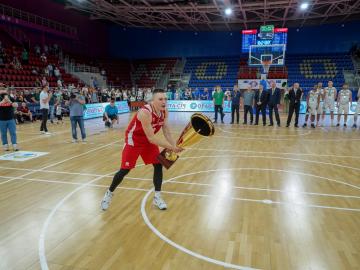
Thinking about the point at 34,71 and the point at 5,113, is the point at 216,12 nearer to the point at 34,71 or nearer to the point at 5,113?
the point at 34,71

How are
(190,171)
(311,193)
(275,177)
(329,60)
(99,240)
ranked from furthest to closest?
(329,60)
(190,171)
(275,177)
(311,193)
(99,240)

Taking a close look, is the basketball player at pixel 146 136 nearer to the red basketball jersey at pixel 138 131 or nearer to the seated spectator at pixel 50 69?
the red basketball jersey at pixel 138 131

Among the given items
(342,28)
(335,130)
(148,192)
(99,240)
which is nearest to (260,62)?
(342,28)

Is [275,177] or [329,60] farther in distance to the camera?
[329,60]

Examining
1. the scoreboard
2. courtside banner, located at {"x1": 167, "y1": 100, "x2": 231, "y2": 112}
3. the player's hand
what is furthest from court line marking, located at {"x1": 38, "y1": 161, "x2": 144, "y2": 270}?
the scoreboard

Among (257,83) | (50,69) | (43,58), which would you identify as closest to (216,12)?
(257,83)

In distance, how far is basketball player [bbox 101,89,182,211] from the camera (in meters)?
3.74

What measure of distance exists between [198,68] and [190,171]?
24902 mm

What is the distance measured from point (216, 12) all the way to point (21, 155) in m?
20.3

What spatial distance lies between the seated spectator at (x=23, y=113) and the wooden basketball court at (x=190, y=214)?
25.1 feet

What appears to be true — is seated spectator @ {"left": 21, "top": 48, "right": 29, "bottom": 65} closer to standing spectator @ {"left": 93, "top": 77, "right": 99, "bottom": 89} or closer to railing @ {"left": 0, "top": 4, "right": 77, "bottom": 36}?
railing @ {"left": 0, "top": 4, "right": 77, "bottom": 36}

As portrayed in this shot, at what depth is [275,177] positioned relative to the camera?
5895mm

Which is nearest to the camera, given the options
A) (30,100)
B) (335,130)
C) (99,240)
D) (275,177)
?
(99,240)

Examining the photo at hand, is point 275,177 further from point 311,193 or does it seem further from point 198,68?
point 198,68
